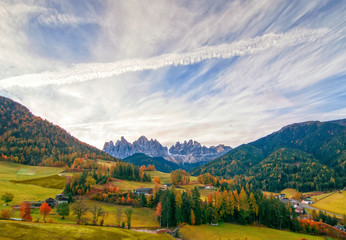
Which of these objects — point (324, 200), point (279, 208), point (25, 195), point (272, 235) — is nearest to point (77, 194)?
point (25, 195)

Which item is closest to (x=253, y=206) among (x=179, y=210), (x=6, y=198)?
(x=179, y=210)

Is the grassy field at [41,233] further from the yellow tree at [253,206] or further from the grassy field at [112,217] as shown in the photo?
the yellow tree at [253,206]

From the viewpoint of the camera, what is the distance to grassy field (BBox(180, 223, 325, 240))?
7244cm

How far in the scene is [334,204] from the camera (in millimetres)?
160750

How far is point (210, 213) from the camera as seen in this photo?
91812 millimetres

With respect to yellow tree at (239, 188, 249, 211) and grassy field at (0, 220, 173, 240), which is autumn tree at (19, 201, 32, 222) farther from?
yellow tree at (239, 188, 249, 211)

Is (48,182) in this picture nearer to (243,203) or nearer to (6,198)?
(6,198)

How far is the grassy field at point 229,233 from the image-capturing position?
238ft

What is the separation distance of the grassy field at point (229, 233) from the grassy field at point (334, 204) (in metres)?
86.9

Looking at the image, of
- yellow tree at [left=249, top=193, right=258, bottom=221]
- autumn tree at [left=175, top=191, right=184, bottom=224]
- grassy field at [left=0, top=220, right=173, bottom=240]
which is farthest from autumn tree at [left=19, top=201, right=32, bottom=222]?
yellow tree at [left=249, top=193, right=258, bottom=221]

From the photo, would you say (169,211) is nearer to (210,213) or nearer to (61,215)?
(210,213)

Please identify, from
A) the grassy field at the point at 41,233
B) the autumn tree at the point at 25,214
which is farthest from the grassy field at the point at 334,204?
the autumn tree at the point at 25,214

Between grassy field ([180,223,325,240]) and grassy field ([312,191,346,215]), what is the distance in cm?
8685

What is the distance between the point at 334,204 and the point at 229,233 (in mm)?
147595
